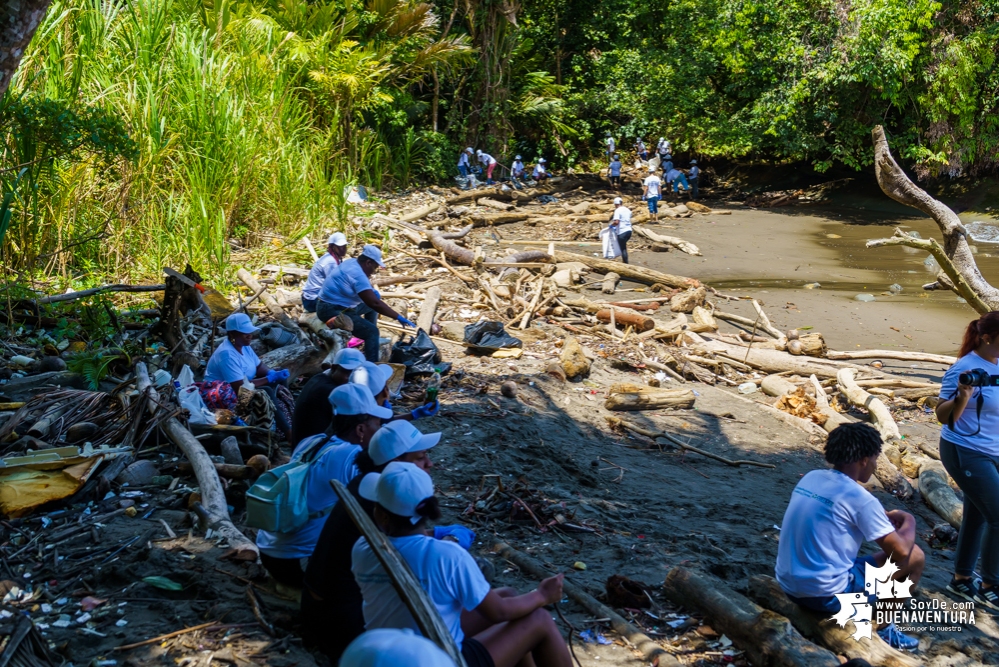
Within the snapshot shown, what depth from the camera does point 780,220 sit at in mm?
22844

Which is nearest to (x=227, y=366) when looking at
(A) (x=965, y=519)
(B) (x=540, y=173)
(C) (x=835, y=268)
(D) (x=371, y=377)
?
(D) (x=371, y=377)

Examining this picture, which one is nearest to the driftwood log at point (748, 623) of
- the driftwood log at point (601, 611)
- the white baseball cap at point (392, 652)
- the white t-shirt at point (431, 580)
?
the driftwood log at point (601, 611)

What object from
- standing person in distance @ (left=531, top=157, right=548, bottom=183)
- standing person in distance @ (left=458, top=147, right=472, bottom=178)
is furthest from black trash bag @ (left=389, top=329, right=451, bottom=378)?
standing person in distance @ (left=531, top=157, right=548, bottom=183)

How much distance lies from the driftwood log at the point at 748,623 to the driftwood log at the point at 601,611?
0.36m

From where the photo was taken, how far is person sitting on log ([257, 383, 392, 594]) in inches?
153

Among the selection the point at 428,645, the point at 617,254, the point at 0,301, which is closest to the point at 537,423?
the point at 0,301

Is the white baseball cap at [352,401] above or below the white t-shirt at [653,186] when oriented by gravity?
above

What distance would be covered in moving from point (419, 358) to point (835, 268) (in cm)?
1140

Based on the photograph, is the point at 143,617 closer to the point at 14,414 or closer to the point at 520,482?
the point at 14,414

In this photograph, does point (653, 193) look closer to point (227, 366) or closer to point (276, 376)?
point (276, 376)

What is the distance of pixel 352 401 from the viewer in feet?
13.6

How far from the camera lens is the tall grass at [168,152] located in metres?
9.31

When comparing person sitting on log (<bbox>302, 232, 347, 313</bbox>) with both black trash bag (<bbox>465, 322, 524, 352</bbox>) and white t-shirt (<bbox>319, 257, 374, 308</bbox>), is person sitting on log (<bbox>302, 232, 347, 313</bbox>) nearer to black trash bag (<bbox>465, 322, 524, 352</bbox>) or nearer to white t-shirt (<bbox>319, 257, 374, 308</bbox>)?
white t-shirt (<bbox>319, 257, 374, 308</bbox>)

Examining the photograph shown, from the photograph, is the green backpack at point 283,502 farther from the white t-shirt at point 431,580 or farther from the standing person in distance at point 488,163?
the standing person in distance at point 488,163
